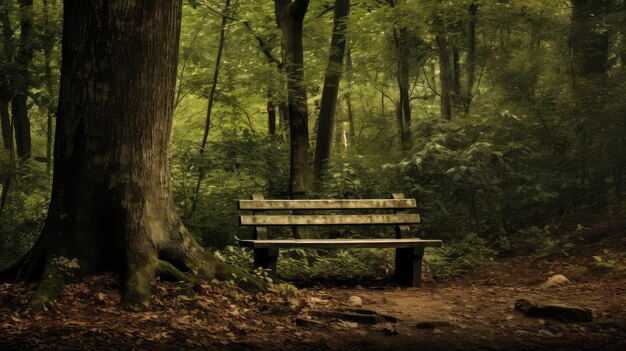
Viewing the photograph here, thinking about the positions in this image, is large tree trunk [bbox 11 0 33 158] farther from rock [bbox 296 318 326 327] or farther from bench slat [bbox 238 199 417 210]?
rock [bbox 296 318 326 327]

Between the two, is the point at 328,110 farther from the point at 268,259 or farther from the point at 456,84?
the point at 268,259

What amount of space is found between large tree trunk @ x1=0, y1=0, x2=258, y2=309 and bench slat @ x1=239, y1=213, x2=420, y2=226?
1939 millimetres

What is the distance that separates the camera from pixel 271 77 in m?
10.4

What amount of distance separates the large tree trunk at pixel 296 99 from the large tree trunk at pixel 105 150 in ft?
16.3

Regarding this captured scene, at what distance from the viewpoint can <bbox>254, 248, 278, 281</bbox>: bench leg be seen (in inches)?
279

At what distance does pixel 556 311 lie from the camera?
5.52 meters

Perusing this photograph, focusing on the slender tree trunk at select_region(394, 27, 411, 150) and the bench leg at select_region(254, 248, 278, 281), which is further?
the slender tree trunk at select_region(394, 27, 411, 150)

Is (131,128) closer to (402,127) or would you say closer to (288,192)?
(288,192)

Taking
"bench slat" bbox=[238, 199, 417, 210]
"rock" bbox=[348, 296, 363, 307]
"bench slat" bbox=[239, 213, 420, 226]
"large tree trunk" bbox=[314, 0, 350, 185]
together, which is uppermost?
"large tree trunk" bbox=[314, 0, 350, 185]

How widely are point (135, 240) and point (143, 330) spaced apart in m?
1.29

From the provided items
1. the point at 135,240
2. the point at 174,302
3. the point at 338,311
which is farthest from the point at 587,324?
the point at 135,240

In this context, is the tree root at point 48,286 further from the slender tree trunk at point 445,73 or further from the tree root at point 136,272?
the slender tree trunk at point 445,73

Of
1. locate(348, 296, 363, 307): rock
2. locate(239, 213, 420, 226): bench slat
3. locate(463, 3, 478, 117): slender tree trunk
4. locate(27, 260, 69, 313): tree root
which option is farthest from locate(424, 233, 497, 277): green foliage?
locate(27, 260, 69, 313): tree root

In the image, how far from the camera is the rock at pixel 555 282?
738cm
